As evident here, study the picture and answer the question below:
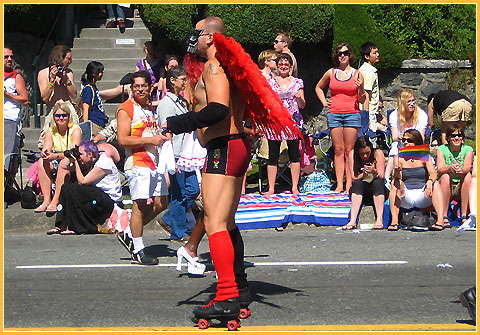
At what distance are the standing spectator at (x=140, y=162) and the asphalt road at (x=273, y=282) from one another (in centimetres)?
27

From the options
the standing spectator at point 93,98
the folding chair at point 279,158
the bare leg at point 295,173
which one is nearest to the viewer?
the bare leg at point 295,173

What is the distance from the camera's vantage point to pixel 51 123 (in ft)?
37.8

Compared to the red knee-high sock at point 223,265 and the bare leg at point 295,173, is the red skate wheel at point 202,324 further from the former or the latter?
the bare leg at point 295,173

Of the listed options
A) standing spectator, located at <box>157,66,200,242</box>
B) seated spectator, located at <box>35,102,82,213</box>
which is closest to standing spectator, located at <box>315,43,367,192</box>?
standing spectator, located at <box>157,66,200,242</box>

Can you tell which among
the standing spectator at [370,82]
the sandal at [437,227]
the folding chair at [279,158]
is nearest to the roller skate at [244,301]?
the sandal at [437,227]

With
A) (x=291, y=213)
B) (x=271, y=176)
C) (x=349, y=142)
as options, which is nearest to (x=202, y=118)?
(x=291, y=213)

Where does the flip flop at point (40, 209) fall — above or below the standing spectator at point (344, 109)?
below

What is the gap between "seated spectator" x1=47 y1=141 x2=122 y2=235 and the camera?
10.6 m

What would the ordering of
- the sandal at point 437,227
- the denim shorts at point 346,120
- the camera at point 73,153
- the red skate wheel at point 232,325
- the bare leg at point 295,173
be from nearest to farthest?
the red skate wheel at point 232,325 < the sandal at point 437,227 < the camera at point 73,153 < the denim shorts at point 346,120 < the bare leg at point 295,173

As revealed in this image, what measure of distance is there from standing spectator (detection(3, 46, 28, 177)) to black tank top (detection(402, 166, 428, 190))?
538cm

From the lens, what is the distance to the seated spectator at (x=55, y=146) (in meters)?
→ 11.1

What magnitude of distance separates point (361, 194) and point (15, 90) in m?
5.01

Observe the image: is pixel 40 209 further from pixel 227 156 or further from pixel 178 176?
pixel 227 156

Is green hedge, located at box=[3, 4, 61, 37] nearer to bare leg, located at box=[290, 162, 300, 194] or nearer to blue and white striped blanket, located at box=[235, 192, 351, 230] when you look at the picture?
bare leg, located at box=[290, 162, 300, 194]
